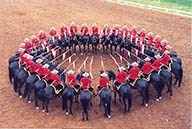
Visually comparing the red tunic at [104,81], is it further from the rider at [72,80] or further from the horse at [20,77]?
the horse at [20,77]

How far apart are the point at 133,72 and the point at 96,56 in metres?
4.36

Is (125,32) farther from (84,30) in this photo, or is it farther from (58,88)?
(58,88)

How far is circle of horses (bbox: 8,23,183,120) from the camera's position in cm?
1465

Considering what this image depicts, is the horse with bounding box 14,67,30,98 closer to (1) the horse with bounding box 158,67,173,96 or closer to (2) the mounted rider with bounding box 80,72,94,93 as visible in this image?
(2) the mounted rider with bounding box 80,72,94,93

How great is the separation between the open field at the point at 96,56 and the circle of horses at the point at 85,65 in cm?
31

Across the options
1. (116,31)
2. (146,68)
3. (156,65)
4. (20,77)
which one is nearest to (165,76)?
(156,65)

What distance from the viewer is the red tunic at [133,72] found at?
15.0 meters

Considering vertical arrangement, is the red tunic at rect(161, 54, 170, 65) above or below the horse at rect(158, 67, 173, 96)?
above

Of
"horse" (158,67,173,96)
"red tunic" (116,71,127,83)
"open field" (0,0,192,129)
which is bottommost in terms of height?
"open field" (0,0,192,129)

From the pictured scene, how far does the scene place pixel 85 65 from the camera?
18359 millimetres

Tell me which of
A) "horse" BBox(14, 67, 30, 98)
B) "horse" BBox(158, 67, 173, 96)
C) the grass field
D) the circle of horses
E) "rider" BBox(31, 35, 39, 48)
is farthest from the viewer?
the grass field

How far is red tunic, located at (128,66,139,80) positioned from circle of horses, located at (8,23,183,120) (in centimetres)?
19

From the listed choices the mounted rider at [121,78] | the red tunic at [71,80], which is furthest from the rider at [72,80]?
the mounted rider at [121,78]

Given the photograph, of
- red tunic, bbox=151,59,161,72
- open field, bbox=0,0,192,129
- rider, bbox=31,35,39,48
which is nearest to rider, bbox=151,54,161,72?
red tunic, bbox=151,59,161,72
